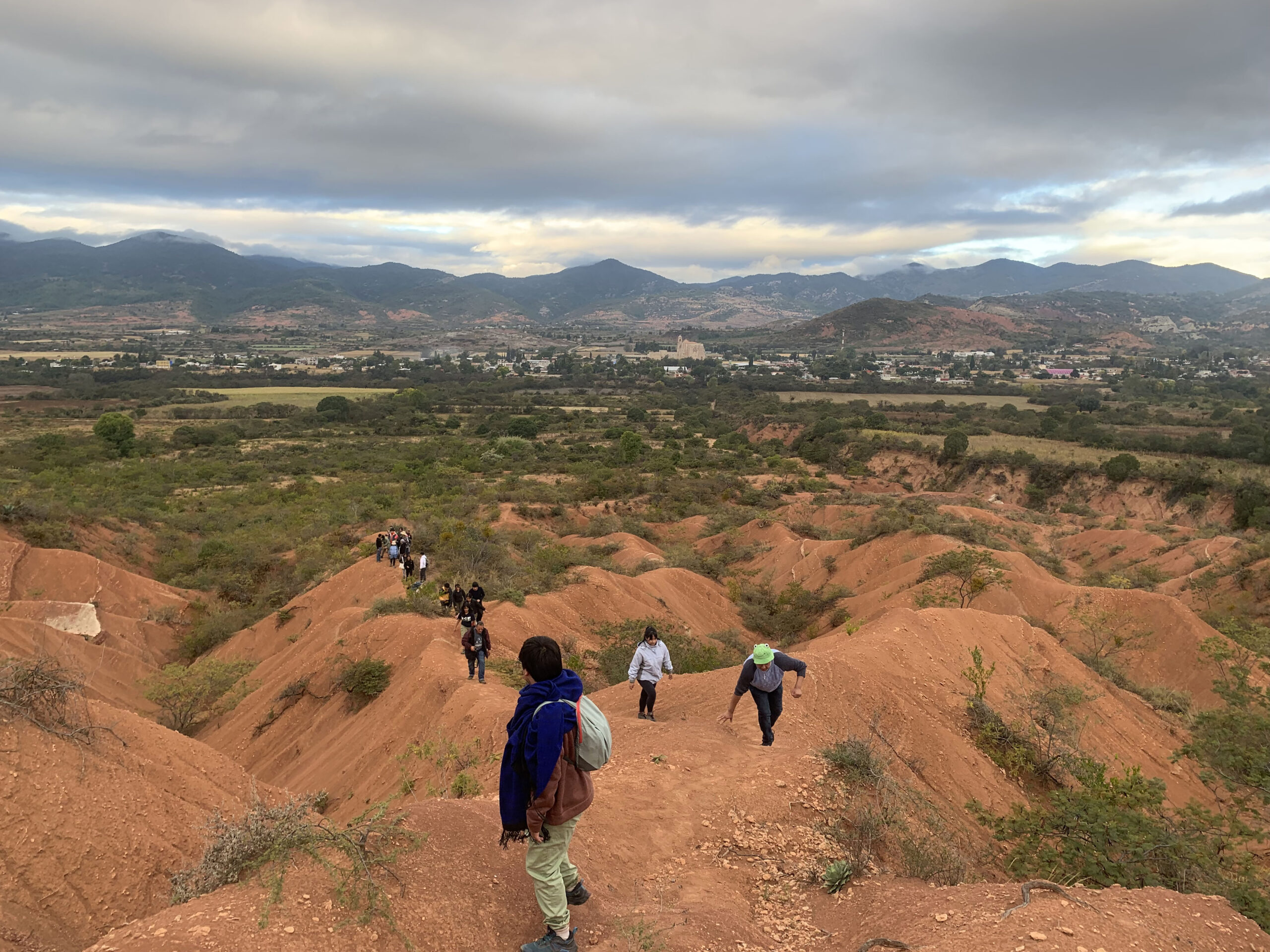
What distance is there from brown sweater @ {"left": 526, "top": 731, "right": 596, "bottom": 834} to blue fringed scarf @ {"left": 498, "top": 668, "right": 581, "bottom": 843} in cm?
5

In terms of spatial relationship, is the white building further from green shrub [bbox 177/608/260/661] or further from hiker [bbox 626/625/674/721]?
hiker [bbox 626/625/674/721]

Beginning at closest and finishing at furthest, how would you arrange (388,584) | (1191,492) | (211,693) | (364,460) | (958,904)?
(958,904)
(211,693)
(388,584)
(1191,492)
(364,460)

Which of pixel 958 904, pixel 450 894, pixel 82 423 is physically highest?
pixel 450 894

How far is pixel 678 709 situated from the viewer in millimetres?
10570

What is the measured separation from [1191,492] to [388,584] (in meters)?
48.1

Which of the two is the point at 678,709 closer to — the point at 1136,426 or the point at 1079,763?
the point at 1079,763

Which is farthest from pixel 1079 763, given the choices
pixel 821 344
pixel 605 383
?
pixel 821 344

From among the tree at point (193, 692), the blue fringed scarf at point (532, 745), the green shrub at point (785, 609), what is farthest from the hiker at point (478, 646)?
the green shrub at point (785, 609)

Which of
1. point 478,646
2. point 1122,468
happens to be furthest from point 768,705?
point 1122,468

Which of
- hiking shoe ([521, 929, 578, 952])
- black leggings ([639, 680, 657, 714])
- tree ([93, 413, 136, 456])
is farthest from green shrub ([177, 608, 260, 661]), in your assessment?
tree ([93, 413, 136, 456])

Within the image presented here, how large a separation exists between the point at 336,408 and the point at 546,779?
3319 inches

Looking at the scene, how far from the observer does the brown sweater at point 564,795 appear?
4000 millimetres

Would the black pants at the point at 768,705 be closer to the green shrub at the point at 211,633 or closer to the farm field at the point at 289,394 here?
the green shrub at the point at 211,633

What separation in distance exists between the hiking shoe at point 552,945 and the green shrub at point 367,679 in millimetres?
9716
